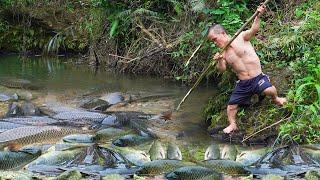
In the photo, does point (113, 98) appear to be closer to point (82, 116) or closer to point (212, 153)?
point (82, 116)

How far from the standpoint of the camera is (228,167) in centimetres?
456

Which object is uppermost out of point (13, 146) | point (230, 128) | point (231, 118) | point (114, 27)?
point (114, 27)

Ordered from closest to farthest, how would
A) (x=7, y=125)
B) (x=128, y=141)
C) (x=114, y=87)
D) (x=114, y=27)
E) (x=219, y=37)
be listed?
(x=128, y=141) → (x=219, y=37) → (x=7, y=125) → (x=114, y=87) → (x=114, y=27)

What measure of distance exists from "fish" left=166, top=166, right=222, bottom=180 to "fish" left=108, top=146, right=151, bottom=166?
472mm

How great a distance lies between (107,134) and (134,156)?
110 centimetres


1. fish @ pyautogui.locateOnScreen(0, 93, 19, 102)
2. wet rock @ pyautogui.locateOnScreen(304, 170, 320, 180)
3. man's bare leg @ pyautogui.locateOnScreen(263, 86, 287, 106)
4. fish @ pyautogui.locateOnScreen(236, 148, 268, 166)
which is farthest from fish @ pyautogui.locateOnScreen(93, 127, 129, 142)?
fish @ pyautogui.locateOnScreen(0, 93, 19, 102)

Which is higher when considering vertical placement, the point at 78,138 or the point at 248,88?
the point at 248,88

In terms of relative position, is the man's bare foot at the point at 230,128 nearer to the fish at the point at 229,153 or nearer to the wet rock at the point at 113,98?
the fish at the point at 229,153

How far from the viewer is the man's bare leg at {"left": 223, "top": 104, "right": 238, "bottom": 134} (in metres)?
5.85

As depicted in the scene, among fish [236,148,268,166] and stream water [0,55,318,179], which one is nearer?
fish [236,148,268,166]

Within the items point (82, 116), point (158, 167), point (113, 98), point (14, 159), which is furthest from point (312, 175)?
point (113, 98)

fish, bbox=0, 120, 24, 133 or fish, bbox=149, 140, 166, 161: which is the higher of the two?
fish, bbox=149, 140, 166, 161

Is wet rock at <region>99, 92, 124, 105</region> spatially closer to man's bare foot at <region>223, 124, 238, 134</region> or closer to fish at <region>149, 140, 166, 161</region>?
man's bare foot at <region>223, 124, 238, 134</region>

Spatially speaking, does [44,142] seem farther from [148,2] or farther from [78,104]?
[148,2]
